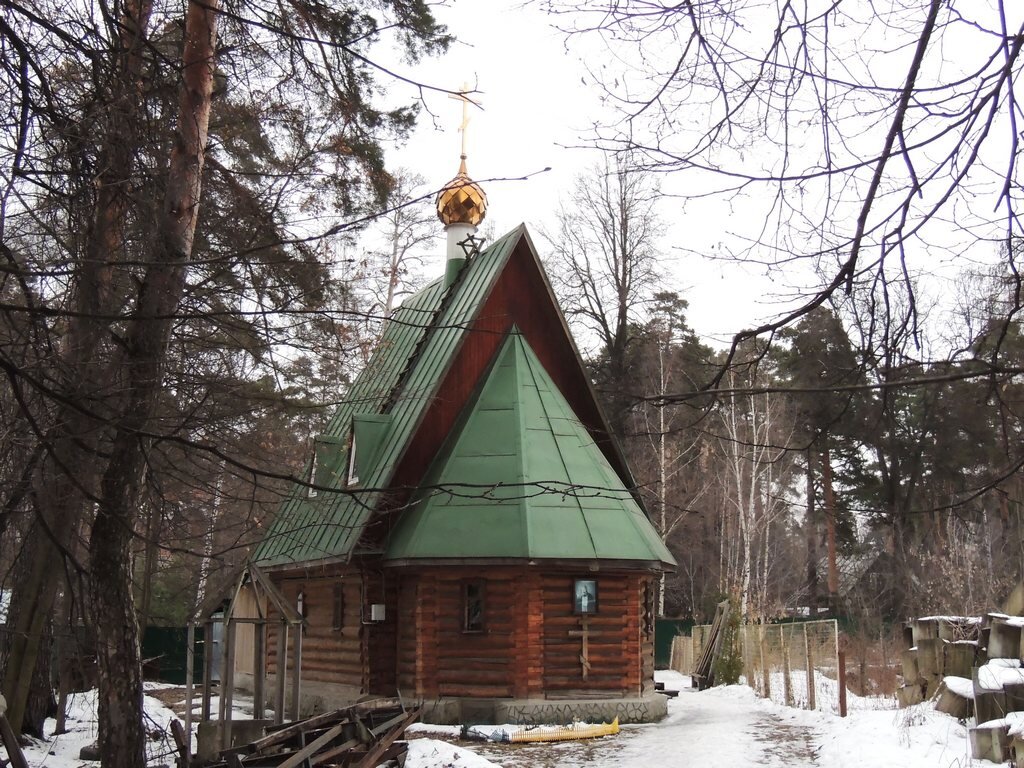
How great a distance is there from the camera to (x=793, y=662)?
1984cm

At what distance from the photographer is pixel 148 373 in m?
6.84

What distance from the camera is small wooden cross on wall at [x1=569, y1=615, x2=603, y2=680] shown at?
49.8 ft

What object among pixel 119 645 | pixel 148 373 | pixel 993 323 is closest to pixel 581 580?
pixel 119 645

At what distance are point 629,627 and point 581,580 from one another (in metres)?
1.10

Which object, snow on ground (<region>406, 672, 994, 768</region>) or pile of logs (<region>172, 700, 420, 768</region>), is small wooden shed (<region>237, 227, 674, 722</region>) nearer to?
snow on ground (<region>406, 672, 994, 768</region>)

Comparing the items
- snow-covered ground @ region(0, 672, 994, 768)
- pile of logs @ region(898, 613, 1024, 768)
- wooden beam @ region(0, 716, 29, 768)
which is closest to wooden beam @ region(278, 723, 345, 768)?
snow-covered ground @ region(0, 672, 994, 768)

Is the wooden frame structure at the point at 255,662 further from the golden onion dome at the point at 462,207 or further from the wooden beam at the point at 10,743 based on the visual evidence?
the golden onion dome at the point at 462,207

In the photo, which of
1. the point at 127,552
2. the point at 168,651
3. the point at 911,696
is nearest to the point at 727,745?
the point at 911,696

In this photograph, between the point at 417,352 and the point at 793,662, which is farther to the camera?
the point at 793,662

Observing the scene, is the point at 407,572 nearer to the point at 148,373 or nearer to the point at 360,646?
the point at 360,646

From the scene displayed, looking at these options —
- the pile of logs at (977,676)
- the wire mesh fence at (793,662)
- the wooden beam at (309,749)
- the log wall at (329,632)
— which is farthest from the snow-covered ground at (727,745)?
the log wall at (329,632)

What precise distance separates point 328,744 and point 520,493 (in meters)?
5.81

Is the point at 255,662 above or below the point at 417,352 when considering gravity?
below

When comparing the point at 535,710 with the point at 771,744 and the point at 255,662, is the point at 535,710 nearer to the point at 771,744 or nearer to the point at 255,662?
the point at 771,744
